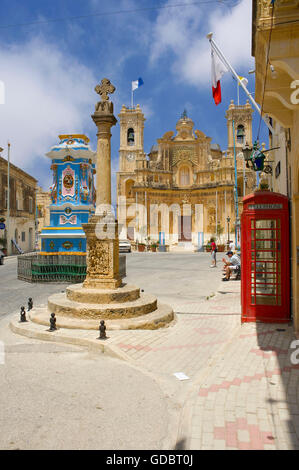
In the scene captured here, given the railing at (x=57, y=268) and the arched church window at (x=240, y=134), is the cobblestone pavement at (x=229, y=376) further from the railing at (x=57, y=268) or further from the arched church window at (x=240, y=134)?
the arched church window at (x=240, y=134)

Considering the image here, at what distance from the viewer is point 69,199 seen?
17.3m

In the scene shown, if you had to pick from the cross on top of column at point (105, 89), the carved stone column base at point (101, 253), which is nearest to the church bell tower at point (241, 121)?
the cross on top of column at point (105, 89)

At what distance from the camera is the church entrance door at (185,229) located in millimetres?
49844

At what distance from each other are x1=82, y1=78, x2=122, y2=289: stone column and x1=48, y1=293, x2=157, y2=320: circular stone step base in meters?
0.79

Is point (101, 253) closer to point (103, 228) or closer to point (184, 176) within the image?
point (103, 228)

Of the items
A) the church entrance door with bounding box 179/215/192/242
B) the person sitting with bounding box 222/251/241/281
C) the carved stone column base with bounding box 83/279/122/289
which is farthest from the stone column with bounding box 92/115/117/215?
the church entrance door with bounding box 179/215/192/242

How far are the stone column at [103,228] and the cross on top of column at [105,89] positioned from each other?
0.21 m

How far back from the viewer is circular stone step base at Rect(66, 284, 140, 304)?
329 inches

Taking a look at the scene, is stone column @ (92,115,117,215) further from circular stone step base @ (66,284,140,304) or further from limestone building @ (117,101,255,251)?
limestone building @ (117,101,255,251)

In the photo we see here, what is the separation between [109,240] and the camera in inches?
356

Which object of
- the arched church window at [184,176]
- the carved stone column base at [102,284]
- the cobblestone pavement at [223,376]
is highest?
the arched church window at [184,176]

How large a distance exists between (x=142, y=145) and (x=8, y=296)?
1731 inches

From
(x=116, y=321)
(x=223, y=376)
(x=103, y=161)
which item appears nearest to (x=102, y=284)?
(x=116, y=321)

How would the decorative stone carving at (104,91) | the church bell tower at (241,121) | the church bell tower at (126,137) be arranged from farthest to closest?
the church bell tower at (126,137), the church bell tower at (241,121), the decorative stone carving at (104,91)
